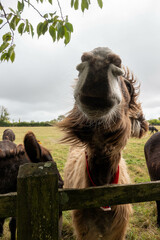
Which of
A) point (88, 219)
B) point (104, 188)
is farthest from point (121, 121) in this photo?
point (88, 219)

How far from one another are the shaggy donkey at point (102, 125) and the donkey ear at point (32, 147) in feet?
1.50

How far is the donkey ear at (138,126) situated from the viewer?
7.70ft

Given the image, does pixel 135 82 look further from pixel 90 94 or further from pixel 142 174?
pixel 142 174

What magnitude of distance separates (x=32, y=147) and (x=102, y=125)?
106 cm

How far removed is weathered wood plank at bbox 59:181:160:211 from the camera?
1.26m

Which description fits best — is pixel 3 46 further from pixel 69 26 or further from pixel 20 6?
pixel 69 26

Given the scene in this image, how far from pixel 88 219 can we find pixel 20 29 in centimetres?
252

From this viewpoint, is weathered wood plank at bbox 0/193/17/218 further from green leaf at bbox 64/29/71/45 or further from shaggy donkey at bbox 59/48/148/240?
green leaf at bbox 64/29/71/45

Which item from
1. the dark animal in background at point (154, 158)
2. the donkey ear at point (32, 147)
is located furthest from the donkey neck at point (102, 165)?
the dark animal in background at point (154, 158)

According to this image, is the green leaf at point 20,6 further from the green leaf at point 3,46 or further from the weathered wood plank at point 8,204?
the weathered wood plank at point 8,204

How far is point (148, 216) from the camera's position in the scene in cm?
439

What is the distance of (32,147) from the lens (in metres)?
A: 2.27

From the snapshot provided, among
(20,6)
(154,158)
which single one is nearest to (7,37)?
(20,6)

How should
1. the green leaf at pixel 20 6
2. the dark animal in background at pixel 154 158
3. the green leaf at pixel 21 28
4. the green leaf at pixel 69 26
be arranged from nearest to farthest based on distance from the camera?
the green leaf at pixel 69 26 → the green leaf at pixel 20 6 → the green leaf at pixel 21 28 → the dark animal in background at pixel 154 158
